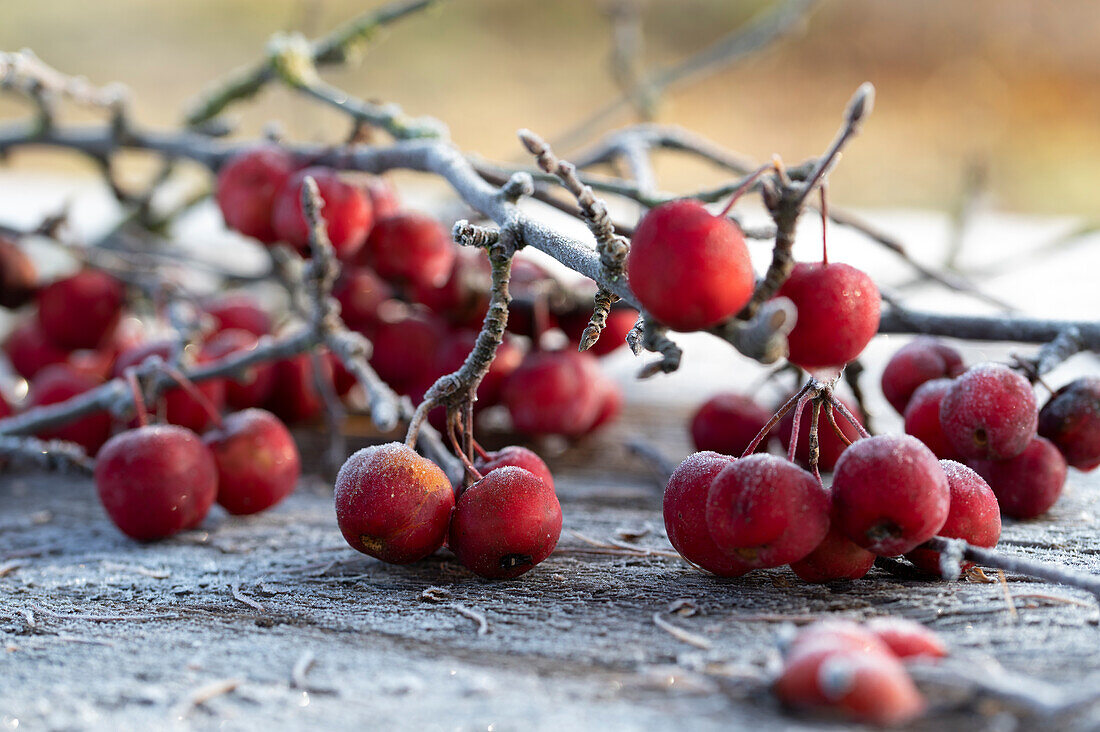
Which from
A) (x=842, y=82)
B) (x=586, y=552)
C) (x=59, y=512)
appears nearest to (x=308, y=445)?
(x=59, y=512)

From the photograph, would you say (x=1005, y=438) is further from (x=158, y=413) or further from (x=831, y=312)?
(x=158, y=413)

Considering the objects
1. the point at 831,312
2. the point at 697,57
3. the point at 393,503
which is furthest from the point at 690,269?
the point at 697,57

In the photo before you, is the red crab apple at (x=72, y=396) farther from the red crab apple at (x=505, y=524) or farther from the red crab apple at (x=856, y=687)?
the red crab apple at (x=856, y=687)

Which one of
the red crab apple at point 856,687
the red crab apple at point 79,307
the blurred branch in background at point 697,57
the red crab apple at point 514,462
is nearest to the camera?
the red crab apple at point 856,687

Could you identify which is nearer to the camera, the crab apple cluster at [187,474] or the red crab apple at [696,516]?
the red crab apple at [696,516]

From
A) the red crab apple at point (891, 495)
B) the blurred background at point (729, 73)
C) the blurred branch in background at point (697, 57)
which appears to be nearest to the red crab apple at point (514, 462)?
the red crab apple at point (891, 495)

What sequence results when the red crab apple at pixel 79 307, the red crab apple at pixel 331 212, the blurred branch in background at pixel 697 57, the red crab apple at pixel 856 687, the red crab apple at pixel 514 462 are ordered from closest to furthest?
the red crab apple at pixel 856 687 → the red crab apple at pixel 514 462 → the red crab apple at pixel 331 212 → the red crab apple at pixel 79 307 → the blurred branch in background at pixel 697 57

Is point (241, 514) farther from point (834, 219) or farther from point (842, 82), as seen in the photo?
point (842, 82)
